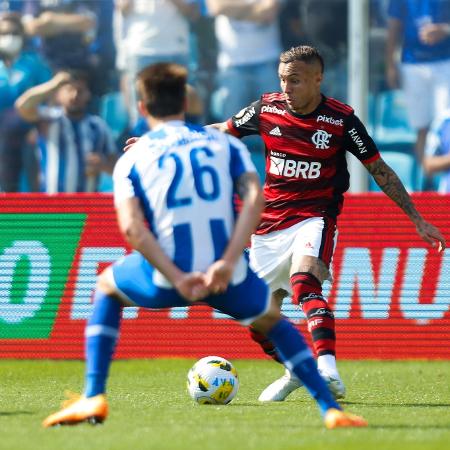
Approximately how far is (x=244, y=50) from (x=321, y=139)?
6229 millimetres

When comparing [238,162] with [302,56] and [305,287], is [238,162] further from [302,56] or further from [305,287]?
[302,56]

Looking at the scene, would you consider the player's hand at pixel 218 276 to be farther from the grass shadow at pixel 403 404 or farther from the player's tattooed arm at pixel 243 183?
the grass shadow at pixel 403 404

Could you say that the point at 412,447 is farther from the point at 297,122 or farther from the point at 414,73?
the point at 414,73

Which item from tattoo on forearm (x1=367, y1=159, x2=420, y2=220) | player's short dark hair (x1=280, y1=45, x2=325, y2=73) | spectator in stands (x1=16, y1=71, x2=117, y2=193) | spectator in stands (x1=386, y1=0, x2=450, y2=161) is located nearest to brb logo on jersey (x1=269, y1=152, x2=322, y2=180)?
tattoo on forearm (x1=367, y1=159, x2=420, y2=220)

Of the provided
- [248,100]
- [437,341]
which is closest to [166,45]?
[248,100]

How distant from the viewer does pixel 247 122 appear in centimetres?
870

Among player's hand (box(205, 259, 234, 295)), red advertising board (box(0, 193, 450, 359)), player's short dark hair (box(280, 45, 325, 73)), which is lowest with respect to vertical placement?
red advertising board (box(0, 193, 450, 359))

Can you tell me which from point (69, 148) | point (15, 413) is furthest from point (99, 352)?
point (69, 148)

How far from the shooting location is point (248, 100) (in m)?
14.3

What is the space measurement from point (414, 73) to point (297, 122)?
20.8 feet

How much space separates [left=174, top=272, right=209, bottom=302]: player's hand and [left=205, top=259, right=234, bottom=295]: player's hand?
3 cm

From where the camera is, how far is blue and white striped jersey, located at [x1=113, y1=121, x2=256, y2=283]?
5887 millimetres

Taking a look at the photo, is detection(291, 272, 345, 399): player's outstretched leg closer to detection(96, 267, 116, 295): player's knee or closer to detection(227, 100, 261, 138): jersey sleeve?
detection(227, 100, 261, 138): jersey sleeve

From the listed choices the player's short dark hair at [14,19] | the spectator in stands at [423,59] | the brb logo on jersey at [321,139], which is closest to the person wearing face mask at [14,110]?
the player's short dark hair at [14,19]
